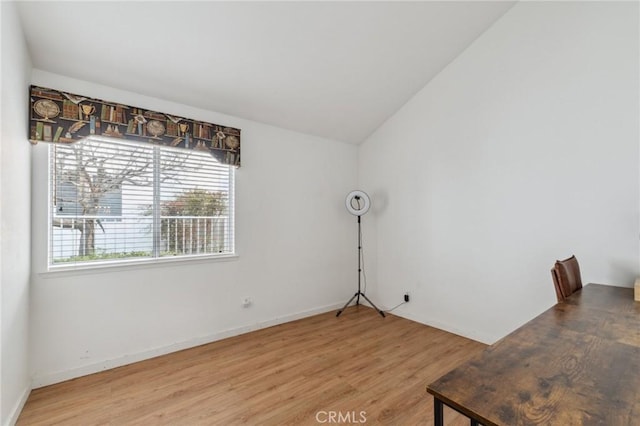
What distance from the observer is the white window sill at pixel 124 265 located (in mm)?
2244

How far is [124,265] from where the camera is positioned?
8.22 ft

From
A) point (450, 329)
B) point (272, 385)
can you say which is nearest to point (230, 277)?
point (272, 385)

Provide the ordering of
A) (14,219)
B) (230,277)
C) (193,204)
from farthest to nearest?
1. (230,277)
2. (193,204)
3. (14,219)

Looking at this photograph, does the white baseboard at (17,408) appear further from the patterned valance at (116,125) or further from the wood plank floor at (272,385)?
the patterned valance at (116,125)

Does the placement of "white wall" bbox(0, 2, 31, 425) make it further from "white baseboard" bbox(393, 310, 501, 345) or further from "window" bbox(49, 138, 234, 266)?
"white baseboard" bbox(393, 310, 501, 345)

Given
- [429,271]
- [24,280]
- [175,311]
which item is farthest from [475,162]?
[24,280]

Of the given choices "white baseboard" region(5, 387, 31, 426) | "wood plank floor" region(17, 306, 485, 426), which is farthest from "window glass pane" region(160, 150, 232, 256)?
"white baseboard" region(5, 387, 31, 426)

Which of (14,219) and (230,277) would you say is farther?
(230,277)

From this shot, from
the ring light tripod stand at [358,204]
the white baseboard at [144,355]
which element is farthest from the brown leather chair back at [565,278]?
the white baseboard at [144,355]

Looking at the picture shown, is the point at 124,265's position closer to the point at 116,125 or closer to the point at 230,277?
the point at 230,277

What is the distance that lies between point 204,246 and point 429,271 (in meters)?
2.56

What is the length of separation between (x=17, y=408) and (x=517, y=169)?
422cm

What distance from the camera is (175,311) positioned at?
277 centimetres

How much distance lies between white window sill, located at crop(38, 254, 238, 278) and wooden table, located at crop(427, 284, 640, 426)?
8.42 ft
